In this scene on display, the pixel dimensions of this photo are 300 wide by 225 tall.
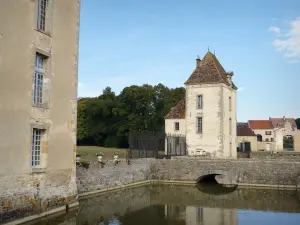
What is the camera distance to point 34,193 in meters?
10.8

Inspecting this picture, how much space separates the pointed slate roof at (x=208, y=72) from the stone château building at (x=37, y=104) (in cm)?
1506

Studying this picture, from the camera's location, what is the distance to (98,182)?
16484 mm

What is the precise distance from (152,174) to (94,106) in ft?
88.7

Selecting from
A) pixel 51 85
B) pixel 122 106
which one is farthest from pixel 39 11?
pixel 122 106

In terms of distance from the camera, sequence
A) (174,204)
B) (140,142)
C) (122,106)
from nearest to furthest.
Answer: (174,204), (140,142), (122,106)

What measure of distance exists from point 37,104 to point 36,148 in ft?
4.67

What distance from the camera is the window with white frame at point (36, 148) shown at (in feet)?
36.2

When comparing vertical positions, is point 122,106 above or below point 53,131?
above

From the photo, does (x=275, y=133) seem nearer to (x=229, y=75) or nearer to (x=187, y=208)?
(x=229, y=75)

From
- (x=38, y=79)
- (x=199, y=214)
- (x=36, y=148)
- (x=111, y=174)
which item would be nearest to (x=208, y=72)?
(x=111, y=174)

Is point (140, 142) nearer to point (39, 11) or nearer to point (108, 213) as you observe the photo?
point (108, 213)

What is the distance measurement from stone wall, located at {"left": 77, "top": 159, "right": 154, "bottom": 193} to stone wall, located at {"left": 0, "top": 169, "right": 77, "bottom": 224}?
2462 mm

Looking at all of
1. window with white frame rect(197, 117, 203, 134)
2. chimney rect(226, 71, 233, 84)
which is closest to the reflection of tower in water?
window with white frame rect(197, 117, 203, 134)

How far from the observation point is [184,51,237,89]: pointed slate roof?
86.6ft
